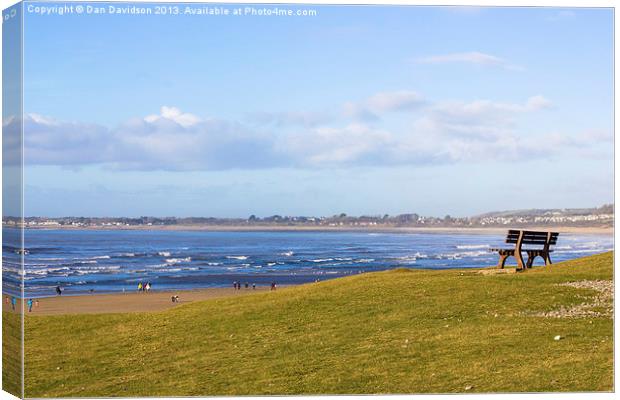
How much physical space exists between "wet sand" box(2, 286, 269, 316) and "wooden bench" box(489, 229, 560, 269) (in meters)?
4.90

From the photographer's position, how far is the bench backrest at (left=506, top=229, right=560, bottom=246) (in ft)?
60.7

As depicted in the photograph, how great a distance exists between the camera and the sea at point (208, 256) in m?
15.9

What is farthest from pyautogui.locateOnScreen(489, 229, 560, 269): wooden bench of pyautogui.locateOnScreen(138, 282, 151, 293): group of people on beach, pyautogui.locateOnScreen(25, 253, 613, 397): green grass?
pyautogui.locateOnScreen(138, 282, 151, 293): group of people on beach

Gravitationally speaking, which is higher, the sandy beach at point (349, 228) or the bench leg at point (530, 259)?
the sandy beach at point (349, 228)

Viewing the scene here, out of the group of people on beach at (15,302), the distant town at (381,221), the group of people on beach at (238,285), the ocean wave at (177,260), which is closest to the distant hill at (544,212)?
the distant town at (381,221)

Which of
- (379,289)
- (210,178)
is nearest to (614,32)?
(379,289)

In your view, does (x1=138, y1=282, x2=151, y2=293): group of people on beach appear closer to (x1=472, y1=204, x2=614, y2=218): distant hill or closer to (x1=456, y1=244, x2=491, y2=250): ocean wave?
(x1=456, y1=244, x2=491, y2=250): ocean wave

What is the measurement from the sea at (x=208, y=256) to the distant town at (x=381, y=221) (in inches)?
6.5

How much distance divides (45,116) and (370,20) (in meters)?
5.60

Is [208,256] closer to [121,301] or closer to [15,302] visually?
[121,301]

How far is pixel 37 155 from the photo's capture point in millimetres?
15773

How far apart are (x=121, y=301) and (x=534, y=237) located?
800 centimetres

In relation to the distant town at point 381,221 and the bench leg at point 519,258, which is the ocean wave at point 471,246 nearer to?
the distant town at point 381,221

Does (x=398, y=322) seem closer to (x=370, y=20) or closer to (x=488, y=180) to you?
(x=488, y=180)
